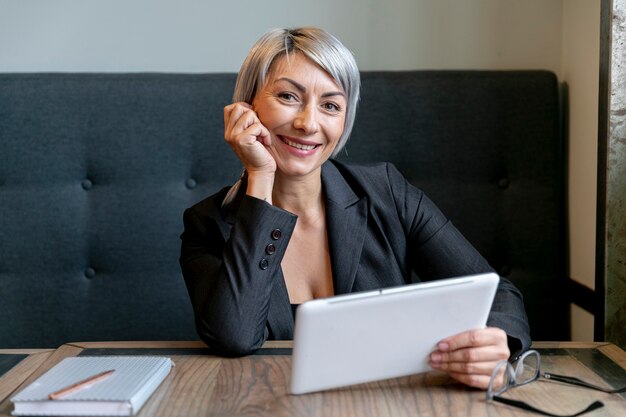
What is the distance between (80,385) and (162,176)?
1106 millimetres

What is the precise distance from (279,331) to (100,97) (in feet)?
3.00

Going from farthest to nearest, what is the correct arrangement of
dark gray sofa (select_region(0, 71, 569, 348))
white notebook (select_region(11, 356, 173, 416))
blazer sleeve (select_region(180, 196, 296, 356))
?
dark gray sofa (select_region(0, 71, 569, 348)), blazer sleeve (select_region(180, 196, 296, 356)), white notebook (select_region(11, 356, 173, 416))

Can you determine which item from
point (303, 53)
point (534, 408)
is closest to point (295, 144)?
point (303, 53)

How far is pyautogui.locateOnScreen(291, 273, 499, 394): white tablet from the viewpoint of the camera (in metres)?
1.13

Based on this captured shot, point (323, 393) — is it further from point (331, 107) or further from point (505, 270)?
point (505, 270)

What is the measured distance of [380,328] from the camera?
45.5 inches

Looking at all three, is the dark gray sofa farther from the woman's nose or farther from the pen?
the pen

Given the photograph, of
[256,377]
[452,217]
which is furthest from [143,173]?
[256,377]

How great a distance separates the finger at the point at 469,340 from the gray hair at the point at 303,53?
65 centimetres

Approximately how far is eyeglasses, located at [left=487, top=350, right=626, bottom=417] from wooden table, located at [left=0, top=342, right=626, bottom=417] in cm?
1

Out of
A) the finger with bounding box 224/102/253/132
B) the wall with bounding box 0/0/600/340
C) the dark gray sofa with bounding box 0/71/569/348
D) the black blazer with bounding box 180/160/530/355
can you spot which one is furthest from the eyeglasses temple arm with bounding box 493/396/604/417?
the wall with bounding box 0/0/600/340

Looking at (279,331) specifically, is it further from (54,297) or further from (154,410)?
(54,297)

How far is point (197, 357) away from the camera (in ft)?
4.77

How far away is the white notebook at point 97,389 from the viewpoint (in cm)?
112
